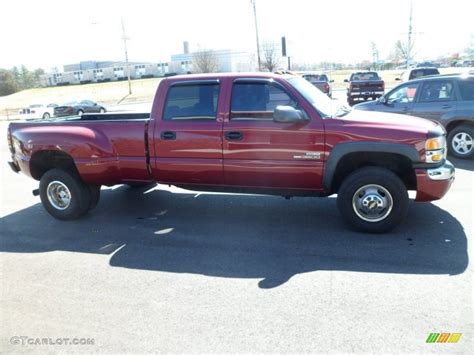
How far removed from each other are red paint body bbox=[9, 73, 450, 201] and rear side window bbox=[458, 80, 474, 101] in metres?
4.58

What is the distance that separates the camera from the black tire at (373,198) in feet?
15.5

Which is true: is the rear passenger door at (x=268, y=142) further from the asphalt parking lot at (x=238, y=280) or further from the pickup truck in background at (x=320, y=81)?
the pickup truck in background at (x=320, y=81)

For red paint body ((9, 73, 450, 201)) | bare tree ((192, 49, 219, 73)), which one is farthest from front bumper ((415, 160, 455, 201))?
bare tree ((192, 49, 219, 73))

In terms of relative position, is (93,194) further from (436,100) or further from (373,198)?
(436,100)

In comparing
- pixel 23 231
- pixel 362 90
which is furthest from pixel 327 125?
pixel 362 90

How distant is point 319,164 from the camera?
192 inches

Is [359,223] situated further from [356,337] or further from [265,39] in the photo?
[265,39]

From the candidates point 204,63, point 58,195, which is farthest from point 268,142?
point 204,63

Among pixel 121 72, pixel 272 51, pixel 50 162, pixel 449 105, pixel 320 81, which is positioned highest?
pixel 121 72

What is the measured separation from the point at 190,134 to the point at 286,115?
1.30 meters

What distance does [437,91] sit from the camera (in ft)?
30.0

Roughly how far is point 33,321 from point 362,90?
1964cm

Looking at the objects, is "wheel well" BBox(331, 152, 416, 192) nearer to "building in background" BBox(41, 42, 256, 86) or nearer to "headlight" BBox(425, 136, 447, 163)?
"headlight" BBox(425, 136, 447, 163)

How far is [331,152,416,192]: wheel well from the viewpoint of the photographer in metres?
4.85
